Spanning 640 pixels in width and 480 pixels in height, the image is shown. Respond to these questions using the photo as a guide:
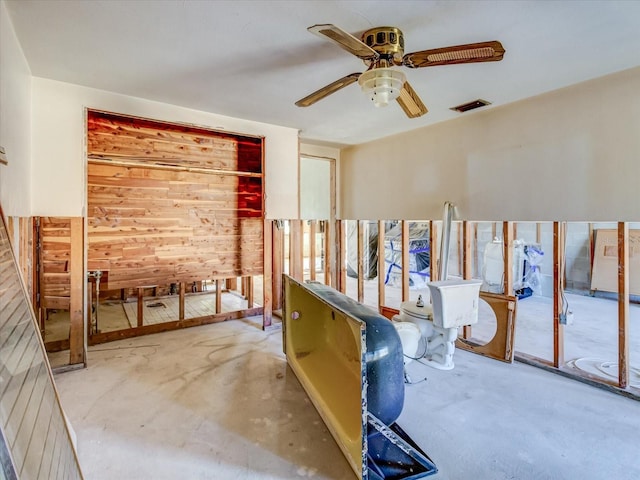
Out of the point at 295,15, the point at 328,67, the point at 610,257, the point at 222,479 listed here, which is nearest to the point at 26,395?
the point at 222,479

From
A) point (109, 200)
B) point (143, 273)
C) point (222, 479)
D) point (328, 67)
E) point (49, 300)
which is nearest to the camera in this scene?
point (222, 479)

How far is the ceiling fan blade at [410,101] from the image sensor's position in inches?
86.9

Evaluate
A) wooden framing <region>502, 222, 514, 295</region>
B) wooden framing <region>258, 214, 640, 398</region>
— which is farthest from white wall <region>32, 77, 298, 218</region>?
wooden framing <region>502, 222, 514, 295</region>

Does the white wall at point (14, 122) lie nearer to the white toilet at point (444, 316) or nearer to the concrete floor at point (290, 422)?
the concrete floor at point (290, 422)

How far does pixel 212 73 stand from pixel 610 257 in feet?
22.7

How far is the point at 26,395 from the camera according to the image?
129 centimetres

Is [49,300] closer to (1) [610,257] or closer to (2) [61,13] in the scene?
(2) [61,13]

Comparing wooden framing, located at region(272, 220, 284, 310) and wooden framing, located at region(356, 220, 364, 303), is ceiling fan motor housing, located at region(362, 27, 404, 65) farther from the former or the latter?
wooden framing, located at region(356, 220, 364, 303)

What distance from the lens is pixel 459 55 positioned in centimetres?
176

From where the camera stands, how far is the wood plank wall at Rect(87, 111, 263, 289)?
11.4ft

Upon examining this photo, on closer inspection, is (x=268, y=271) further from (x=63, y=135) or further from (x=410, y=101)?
(x=410, y=101)

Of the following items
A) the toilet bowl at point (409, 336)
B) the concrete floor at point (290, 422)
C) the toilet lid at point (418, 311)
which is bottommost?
the concrete floor at point (290, 422)

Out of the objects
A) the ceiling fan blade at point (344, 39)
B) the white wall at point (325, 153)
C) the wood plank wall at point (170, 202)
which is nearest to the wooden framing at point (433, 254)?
the white wall at point (325, 153)

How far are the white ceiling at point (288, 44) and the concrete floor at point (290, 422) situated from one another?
246 cm
